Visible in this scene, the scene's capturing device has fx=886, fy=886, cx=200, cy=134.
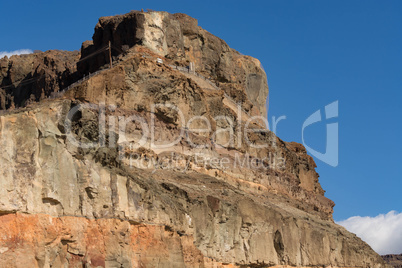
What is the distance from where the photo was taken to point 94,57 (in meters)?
75.1

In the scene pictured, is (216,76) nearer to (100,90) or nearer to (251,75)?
(251,75)

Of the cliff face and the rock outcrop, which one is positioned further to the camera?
the rock outcrop

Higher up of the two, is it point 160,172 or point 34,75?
point 34,75

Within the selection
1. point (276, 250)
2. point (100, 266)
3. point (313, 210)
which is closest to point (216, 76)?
point (313, 210)

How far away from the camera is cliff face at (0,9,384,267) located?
108 ft

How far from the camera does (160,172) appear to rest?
55250 millimetres

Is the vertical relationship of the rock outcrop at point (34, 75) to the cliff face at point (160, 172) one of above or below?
above

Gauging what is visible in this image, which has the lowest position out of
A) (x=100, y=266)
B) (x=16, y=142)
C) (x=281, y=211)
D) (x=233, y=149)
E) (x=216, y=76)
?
(x=100, y=266)

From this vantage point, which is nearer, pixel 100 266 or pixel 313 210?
pixel 100 266

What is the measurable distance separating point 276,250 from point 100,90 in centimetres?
1643

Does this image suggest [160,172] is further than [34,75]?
No

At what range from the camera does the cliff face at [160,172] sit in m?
32.9

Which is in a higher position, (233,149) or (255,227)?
(233,149)

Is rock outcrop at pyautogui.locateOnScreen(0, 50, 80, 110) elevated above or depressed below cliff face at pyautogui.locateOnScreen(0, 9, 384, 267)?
above
